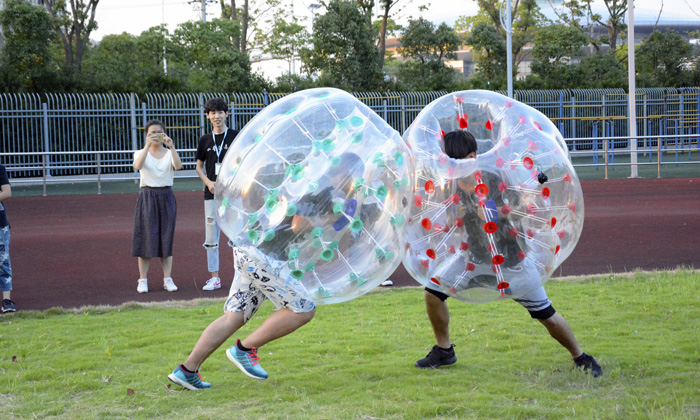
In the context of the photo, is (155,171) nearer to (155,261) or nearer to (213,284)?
(213,284)

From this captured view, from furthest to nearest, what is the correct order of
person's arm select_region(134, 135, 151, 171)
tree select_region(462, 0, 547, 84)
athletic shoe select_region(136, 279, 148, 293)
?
tree select_region(462, 0, 547, 84) → athletic shoe select_region(136, 279, 148, 293) → person's arm select_region(134, 135, 151, 171)

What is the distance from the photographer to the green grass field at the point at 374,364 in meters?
3.76

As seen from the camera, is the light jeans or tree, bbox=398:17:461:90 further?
tree, bbox=398:17:461:90

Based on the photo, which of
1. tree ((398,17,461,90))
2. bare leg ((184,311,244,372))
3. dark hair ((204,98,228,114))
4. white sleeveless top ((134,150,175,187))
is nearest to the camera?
bare leg ((184,311,244,372))

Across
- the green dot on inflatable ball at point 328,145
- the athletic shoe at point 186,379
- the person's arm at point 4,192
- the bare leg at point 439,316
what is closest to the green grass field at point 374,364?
the athletic shoe at point 186,379

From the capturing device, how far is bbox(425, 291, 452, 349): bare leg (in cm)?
434

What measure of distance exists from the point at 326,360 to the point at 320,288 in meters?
1.26

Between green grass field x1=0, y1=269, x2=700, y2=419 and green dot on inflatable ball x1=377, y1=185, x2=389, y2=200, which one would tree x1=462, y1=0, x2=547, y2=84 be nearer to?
green grass field x1=0, y1=269, x2=700, y2=419

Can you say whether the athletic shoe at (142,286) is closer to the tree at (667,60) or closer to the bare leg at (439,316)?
the bare leg at (439,316)

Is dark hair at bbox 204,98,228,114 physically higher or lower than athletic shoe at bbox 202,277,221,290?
higher

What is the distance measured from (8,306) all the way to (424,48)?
96.8 ft

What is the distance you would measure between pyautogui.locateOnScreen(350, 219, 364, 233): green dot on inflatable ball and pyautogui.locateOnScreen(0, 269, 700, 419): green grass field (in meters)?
0.98

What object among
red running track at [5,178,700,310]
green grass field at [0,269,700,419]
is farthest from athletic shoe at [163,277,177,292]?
green grass field at [0,269,700,419]

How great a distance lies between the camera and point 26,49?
74.8ft
